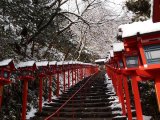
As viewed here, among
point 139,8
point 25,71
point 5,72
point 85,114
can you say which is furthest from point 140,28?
point 139,8

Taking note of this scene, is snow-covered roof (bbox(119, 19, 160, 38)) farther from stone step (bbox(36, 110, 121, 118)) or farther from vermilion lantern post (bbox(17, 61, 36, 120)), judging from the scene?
stone step (bbox(36, 110, 121, 118))

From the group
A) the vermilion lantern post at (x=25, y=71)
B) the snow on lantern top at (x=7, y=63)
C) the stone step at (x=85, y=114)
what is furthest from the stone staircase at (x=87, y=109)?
the snow on lantern top at (x=7, y=63)

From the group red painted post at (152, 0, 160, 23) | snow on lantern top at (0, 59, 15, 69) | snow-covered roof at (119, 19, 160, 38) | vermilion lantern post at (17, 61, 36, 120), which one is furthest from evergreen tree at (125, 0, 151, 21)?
red painted post at (152, 0, 160, 23)

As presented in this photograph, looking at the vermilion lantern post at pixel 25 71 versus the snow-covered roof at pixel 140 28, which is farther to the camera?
the vermilion lantern post at pixel 25 71

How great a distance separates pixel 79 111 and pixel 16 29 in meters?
4.84

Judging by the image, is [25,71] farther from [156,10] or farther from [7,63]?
[156,10]

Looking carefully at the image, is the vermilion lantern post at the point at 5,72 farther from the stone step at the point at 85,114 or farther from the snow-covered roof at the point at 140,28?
the stone step at the point at 85,114

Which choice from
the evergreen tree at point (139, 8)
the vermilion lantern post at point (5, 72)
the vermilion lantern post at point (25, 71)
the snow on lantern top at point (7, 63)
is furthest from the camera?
the evergreen tree at point (139, 8)

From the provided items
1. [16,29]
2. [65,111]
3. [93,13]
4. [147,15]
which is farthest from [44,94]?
[93,13]

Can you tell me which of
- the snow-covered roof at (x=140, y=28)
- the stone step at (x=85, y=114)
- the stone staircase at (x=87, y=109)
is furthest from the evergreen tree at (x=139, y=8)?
the snow-covered roof at (x=140, y=28)

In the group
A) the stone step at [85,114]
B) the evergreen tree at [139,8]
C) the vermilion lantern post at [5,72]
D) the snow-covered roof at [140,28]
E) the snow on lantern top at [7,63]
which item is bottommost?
the stone step at [85,114]

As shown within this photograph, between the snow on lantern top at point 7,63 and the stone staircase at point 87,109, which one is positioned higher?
the snow on lantern top at point 7,63

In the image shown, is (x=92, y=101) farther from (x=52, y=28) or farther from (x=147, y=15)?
(x=52, y=28)

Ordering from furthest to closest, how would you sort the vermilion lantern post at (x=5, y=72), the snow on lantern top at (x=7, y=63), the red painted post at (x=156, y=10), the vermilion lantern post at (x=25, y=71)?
1. the vermilion lantern post at (x=25, y=71)
2. the snow on lantern top at (x=7, y=63)
3. the vermilion lantern post at (x=5, y=72)
4. the red painted post at (x=156, y=10)
